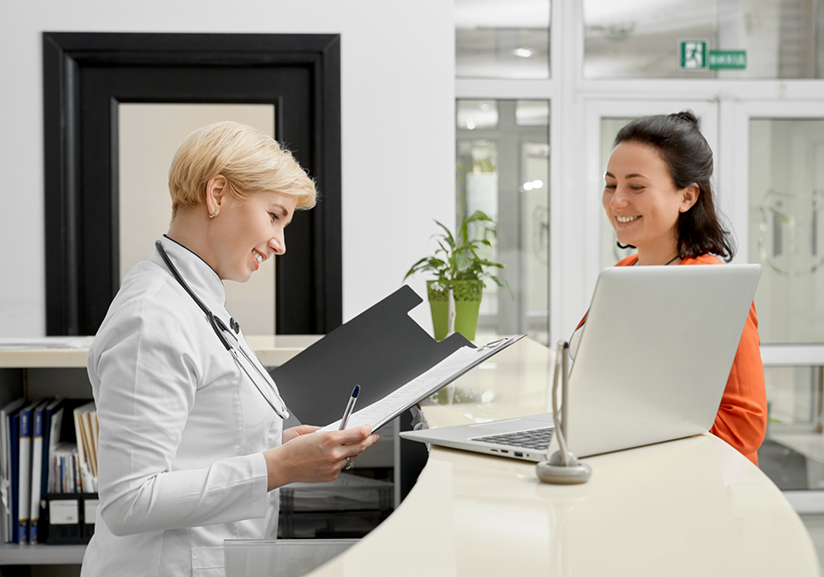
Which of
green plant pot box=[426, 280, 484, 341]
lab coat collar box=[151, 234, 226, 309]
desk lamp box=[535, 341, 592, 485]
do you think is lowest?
desk lamp box=[535, 341, 592, 485]

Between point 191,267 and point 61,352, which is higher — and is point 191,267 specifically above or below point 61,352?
above

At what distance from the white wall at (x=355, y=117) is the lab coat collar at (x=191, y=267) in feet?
5.59

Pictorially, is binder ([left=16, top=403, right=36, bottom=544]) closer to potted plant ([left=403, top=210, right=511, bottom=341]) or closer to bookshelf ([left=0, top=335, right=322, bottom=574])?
bookshelf ([left=0, top=335, right=322, bottom=574])

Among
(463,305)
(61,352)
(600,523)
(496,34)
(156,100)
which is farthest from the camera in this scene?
(496,34)

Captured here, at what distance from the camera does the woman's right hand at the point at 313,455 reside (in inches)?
38.9

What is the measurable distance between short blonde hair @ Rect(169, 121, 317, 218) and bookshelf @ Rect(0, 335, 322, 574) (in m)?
0.91

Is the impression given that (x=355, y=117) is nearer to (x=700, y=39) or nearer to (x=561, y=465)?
(x=700, y=39)

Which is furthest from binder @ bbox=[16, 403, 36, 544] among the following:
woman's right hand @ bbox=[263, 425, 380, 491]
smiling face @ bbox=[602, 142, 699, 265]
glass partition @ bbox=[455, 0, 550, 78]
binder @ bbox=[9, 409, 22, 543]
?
glass partition @ bbox=[455, 0, 550, 78]

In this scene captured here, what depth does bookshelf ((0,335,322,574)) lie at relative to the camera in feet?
6.22

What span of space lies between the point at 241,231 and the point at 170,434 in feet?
1.18

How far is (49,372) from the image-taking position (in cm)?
233

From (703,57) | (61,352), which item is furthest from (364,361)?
(703,57)

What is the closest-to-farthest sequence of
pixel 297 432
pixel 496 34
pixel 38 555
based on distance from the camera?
pixel 297 432
pixel 38 555
pixel 496 34

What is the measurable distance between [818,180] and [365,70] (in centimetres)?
239
